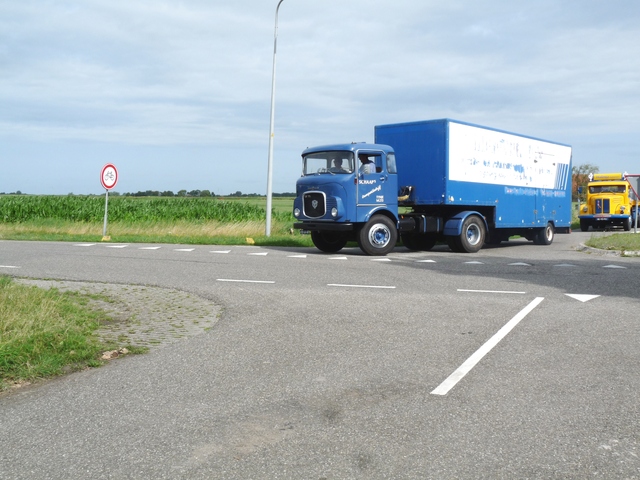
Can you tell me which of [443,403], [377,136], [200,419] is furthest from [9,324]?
[377,136]

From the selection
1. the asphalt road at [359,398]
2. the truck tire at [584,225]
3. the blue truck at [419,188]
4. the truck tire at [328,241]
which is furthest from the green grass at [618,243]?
the truck tire at [584,225]

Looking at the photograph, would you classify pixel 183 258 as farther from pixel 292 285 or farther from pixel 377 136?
pixel 377 136

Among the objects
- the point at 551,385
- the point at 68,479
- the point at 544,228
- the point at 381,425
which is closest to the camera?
the point at 68,479

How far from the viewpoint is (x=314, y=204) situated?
18688mm

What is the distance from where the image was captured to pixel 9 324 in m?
7.02

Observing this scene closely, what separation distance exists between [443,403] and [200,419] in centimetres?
164

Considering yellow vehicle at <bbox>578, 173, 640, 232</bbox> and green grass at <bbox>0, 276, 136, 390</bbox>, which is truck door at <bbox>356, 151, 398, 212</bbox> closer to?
green grass at <bbox>0, 276, 136, 390</bbox>

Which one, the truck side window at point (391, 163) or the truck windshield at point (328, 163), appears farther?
the truck side window at point (391, 163)

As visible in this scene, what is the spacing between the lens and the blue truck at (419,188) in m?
18.4

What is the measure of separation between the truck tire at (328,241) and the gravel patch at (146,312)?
8.89 metres

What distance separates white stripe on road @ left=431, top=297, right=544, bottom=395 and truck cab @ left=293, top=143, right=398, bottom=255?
8.89 meters

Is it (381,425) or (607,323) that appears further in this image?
(607,323)

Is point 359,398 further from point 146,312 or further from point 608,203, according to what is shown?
point 608,203

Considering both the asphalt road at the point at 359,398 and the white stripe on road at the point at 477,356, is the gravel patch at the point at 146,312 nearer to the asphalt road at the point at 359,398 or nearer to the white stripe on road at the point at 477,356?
the asphalt road at the point at 359,398
